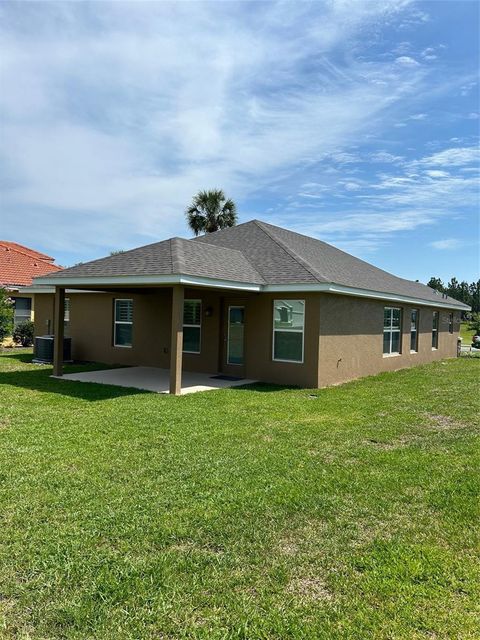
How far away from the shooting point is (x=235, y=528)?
382 centimetres

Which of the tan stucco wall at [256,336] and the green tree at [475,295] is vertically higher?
the green tree at [475,295]

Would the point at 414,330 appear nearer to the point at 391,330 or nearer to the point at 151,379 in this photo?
the point at 391,330

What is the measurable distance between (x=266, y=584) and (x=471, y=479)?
313cm

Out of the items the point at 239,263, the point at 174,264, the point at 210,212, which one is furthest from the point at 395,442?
the point at 210,212

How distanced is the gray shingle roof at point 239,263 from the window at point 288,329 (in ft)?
2.44

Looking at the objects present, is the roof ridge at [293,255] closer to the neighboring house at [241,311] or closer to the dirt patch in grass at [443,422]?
the neighboring house at [241,311]

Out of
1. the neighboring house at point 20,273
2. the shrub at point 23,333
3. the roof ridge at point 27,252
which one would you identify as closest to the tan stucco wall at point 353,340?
the neighboring house at point 20,273

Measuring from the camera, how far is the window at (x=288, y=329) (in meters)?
12.0

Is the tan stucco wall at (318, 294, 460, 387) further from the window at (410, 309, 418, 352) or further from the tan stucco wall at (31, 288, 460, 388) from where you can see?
the window at (410, 309, 418, 352)

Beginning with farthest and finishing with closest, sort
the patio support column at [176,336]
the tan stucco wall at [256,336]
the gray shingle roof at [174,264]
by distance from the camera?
the tan stucco wall at [256,336], the gray shingle roof at [174,264], the patio support column at [176,336]

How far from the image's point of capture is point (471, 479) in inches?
200

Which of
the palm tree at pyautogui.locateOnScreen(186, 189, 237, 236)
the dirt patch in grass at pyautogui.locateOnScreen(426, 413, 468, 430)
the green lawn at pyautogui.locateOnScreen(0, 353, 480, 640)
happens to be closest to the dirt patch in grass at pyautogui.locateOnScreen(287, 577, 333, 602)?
the green lawn at pyautogui.locateOnScreen(0, 353, 480, 640)

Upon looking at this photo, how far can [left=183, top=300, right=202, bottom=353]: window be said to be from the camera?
1402 cm

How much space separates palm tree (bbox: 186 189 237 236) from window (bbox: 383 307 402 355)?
48.6 ft
